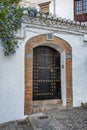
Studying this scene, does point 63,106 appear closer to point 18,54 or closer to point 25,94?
point 25,94

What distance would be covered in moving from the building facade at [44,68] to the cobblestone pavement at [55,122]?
18.5 inches

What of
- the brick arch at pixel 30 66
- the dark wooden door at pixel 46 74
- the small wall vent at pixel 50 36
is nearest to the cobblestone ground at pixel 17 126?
the brick arch at pixel 30 66

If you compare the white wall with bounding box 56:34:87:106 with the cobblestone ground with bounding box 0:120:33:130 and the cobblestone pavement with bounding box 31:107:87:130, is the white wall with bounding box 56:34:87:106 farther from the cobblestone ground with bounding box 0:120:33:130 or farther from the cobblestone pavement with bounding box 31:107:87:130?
the cobblestone ground with bounding box 0:120:33:130

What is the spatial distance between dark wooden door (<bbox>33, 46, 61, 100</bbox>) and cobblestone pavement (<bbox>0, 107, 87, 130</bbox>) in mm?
1054

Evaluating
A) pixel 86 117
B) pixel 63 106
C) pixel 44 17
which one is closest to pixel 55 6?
pixel 44 17

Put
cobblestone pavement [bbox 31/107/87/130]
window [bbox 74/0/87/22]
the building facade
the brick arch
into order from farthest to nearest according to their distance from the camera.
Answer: window [bbox 74/0/87/22]
the brick arch
the building facade
cobblestone pavement [bbox 31/107/87/130]

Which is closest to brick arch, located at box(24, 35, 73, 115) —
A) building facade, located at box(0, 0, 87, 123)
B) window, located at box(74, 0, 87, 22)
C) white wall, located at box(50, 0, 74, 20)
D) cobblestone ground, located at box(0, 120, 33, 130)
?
building facade, located at box(0, 0, 87, 123)

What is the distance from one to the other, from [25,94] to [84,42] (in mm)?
3820

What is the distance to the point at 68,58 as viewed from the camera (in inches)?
369

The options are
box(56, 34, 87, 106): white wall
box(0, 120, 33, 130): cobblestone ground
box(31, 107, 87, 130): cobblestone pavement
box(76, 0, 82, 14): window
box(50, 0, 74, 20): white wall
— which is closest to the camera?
box(31, 107, 87, 130): cobblestone pavement

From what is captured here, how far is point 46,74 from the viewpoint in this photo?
9289 mm

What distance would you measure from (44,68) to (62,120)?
2699 millimetres

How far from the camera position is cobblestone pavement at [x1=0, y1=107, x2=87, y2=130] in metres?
6.66

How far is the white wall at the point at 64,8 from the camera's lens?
50.8 ft
